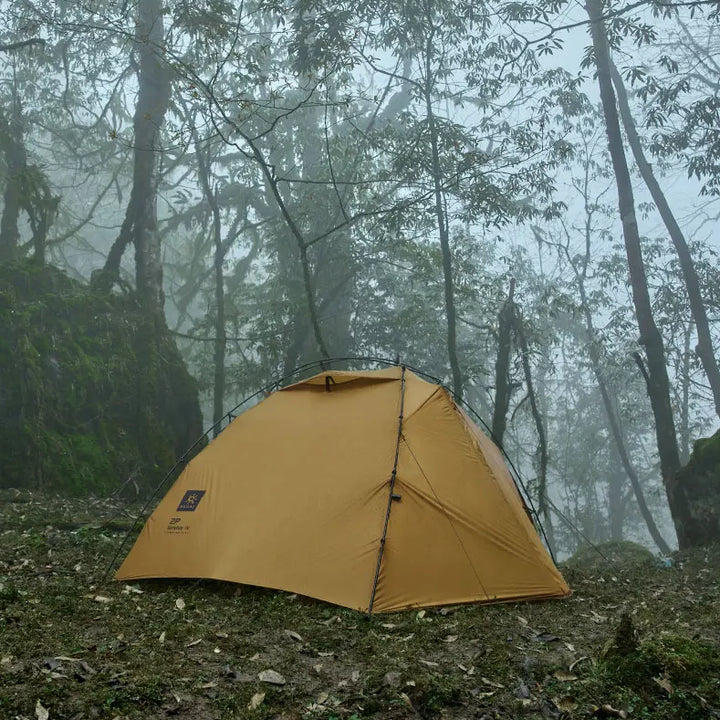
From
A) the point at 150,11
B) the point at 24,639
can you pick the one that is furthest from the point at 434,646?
the point at 150,11

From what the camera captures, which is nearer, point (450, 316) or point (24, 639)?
point (24, 639)

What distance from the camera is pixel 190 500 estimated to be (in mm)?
5898

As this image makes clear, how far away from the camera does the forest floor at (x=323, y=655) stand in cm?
319

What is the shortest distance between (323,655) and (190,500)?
2324mm

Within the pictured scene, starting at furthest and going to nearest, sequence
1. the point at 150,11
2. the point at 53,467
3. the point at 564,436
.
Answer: the point at 564,436, the point at 150,11, the point at 53,467

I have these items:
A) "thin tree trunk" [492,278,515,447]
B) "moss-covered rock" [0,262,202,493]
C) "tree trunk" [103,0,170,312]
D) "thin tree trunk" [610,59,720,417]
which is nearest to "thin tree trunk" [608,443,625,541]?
"thin tree trunk" [610,59,720,417]

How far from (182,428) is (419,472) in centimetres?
733

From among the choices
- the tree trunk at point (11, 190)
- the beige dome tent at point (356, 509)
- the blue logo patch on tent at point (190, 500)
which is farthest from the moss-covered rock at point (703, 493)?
the tree trunk at point (11, 190)

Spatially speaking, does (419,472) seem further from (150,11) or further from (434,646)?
(150,11)

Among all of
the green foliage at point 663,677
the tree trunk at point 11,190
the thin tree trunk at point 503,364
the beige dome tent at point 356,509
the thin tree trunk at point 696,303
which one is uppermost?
the tree trunk at point 11,190

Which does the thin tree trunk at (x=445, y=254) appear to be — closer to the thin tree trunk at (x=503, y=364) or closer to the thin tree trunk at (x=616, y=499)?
the thin tree trunk at (x=503, y=364)

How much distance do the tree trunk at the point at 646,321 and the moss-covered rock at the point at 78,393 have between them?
734 centimetres

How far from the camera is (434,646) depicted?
4148 millimetres

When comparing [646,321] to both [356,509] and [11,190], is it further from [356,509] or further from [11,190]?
[11,190]
